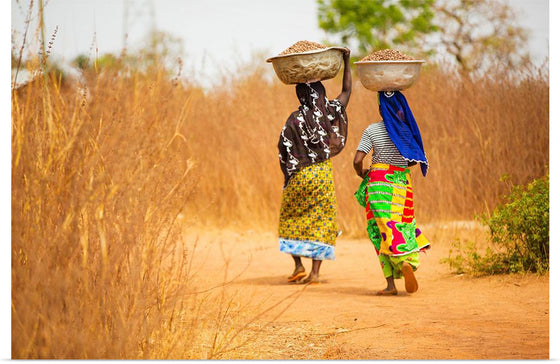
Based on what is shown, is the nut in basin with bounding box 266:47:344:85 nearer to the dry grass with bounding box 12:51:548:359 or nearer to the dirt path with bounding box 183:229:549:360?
the dry grass with bounding box 12:51:548:359

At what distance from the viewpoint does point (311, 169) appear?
5.95m

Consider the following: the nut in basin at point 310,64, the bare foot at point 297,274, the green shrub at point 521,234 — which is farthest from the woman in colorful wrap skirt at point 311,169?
the green shrub at point 521,234

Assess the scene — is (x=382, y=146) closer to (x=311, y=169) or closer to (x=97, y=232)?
(x=311, y=169)

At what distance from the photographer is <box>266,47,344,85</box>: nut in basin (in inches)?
210

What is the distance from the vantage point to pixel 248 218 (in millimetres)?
10133

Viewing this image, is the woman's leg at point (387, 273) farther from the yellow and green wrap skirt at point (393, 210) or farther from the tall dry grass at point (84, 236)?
the tall dry grass at point (84, 236)

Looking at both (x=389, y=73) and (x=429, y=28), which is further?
(x=429, y=28)

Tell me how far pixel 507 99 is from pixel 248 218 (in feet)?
12.0

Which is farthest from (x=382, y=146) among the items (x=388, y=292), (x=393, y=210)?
(x=388, y=292)

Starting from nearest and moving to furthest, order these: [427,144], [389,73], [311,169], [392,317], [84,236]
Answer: [84,236] → [392,317] → [389,73] → [311,169] → [427,144]

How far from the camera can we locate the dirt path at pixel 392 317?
4.04m

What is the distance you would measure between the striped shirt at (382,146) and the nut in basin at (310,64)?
52 cm

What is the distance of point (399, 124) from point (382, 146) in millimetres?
195

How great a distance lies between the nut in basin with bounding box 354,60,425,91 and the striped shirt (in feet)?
1.06
